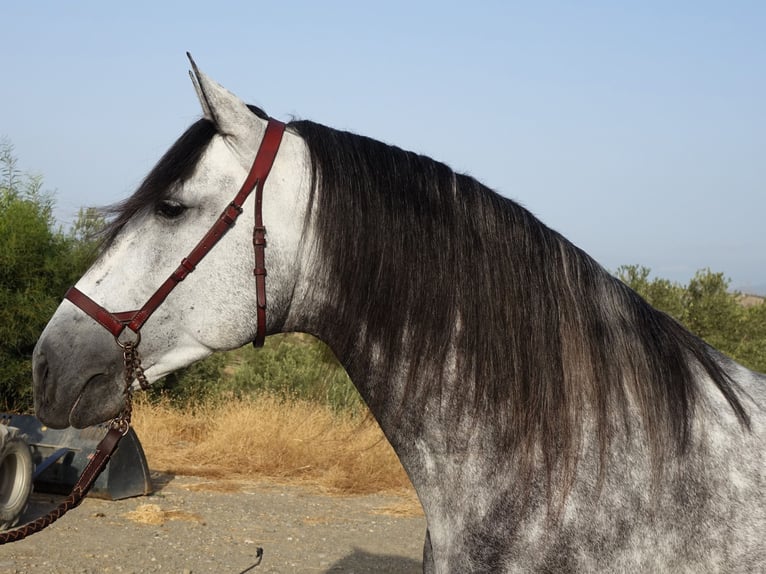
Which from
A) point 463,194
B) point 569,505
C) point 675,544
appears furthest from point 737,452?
point 463,194

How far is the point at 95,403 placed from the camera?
2133 millimetres

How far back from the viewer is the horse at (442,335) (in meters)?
1.93

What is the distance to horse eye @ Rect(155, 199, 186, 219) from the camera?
6.89 ft

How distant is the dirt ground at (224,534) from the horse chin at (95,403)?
3696 millimetres

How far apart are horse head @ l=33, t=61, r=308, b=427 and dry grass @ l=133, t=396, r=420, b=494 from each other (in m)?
6.09

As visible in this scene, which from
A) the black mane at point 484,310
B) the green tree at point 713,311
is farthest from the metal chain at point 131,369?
the green tree at point 713,311

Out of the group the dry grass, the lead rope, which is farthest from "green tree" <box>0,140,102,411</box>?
the lead rope

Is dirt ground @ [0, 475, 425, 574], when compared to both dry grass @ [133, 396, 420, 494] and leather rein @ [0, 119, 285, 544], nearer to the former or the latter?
dry grass @ [133, 396, 420, 494]

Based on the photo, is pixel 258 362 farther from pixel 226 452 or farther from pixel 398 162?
pixel 398 162

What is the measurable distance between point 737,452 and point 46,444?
6554 millimetres

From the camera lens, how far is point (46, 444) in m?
7.00

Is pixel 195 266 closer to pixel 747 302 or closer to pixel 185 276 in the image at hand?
pixel 185 276

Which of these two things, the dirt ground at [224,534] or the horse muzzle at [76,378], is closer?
the horse muzzle at [76,378]

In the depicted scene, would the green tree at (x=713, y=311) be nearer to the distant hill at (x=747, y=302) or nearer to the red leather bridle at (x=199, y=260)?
the distant hill at (x=747, y=302)
